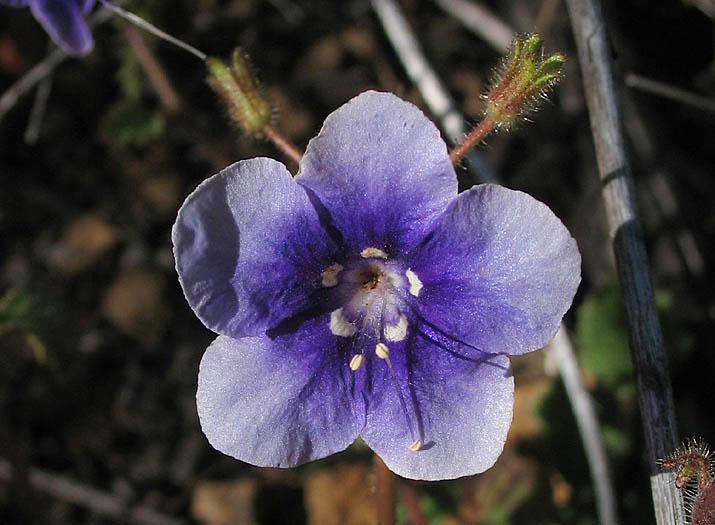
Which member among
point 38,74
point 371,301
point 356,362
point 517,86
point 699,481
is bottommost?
point 699,481

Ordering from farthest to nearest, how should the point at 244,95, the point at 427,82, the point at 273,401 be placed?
1. the point at 427,82
2. the point at 244,95
3. the point at 273,401

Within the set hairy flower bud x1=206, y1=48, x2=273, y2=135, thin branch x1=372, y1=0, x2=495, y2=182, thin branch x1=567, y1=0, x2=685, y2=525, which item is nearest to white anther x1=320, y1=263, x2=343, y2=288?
hairy flower bud x1=206, y1=48, x2=273, y2=135

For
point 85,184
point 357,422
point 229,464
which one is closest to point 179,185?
point 85,184

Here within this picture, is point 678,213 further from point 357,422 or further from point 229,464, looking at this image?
point 229,464

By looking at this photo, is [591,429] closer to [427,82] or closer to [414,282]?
[414,282]

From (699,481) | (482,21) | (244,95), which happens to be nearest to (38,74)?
(244,95)

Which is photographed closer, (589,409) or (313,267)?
(313,267)

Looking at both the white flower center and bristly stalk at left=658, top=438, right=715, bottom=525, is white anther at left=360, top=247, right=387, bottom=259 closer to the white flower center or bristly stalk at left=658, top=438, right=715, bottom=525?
the white flower center
